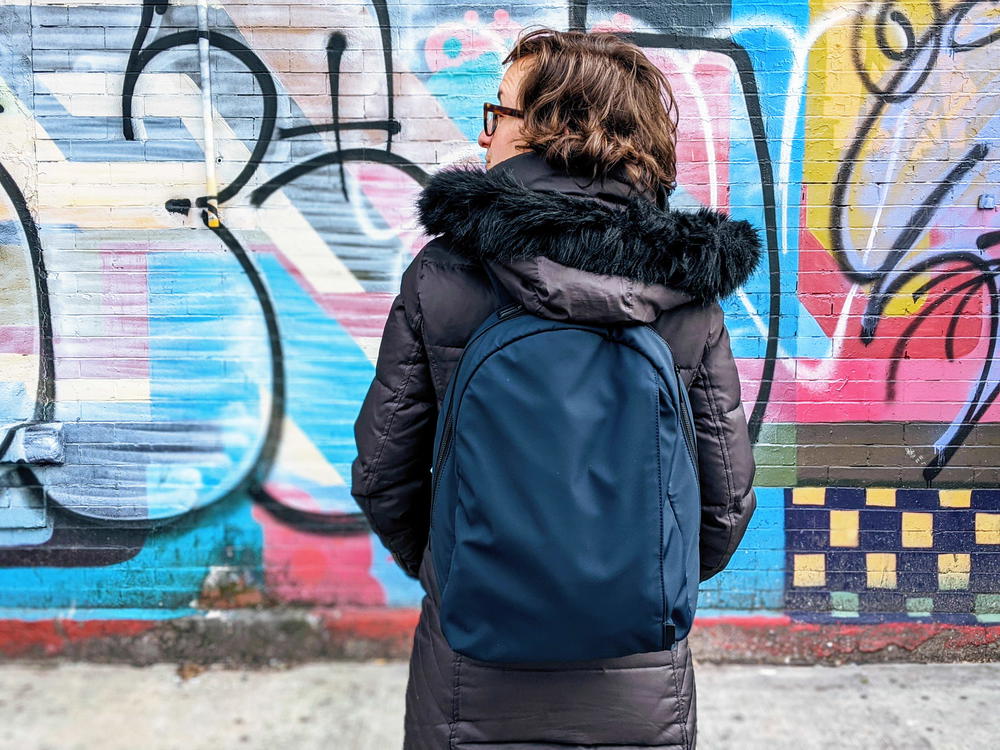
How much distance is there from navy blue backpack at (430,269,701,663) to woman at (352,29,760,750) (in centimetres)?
10

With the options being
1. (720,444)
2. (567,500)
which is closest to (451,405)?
(567,500)

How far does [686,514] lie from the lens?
139 cm

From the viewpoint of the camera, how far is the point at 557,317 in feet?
4.47

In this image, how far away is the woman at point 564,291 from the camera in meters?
1.39

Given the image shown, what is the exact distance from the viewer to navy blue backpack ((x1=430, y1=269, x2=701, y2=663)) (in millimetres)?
1279

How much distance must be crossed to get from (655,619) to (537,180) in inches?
29.9

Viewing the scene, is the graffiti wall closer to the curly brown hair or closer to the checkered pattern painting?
the checkered pattern painting

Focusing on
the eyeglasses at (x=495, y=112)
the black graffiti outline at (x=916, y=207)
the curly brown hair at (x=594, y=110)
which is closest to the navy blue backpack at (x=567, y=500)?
the curly brown hair at (x=594, y=110)

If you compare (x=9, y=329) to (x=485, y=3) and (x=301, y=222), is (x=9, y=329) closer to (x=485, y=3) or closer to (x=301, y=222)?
(x=301, y=222)

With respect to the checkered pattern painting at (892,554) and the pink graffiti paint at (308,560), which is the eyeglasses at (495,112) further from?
the checkered pattern painting at (892,554)

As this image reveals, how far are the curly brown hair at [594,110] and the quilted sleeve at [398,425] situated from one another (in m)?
0.33

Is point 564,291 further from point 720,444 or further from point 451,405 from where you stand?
point 720,444

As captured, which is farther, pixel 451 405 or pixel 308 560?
pixel 308 560

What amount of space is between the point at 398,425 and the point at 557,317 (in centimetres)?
40
